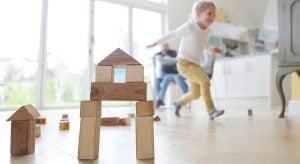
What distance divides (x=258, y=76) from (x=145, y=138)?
155 inches

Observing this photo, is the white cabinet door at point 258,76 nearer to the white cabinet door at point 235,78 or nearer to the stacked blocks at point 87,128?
the white cabinet door at point 235,78

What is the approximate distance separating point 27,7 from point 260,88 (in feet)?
11.5

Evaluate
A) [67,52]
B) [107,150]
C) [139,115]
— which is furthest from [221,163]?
[67,52]

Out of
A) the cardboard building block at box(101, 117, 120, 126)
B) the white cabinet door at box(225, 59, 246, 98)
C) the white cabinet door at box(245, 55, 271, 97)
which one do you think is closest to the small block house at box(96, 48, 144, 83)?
the cardboard building block at box(101, 117, 120, 126)

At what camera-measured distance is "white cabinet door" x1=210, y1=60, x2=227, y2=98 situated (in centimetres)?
474

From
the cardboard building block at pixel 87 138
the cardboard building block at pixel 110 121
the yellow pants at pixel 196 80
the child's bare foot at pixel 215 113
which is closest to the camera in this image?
the cardboard building block at pixel 87 138

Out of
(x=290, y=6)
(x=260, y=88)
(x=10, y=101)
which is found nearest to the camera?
(x=290, y=6)

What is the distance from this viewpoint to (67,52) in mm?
4348

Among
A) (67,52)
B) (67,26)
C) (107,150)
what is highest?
(67,26)

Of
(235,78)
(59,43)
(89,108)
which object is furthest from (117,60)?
(235,78)

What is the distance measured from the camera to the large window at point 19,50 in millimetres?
3812

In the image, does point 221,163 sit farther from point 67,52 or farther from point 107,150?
point 67,52

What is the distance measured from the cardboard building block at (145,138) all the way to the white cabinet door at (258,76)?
3.84 metres

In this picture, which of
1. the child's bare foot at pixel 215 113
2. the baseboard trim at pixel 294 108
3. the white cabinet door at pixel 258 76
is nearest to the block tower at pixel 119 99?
the child's bare foot at pixel 215 113
